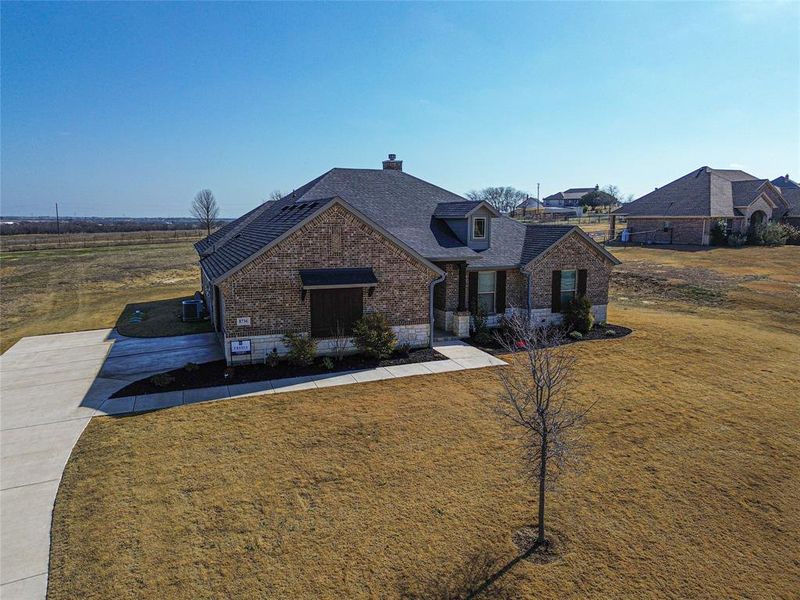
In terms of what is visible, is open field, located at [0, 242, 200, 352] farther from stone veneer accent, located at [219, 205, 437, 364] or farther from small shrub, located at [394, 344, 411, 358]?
small shrub, located at [394, 344, 411, 358]

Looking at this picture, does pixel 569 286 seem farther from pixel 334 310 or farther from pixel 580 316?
pixel 334 310

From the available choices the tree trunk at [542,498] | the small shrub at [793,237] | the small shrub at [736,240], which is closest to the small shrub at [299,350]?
the tree trunk at [542,498]

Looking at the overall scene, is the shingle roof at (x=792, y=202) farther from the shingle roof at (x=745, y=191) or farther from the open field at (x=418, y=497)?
the open field at (x=418, y=497)

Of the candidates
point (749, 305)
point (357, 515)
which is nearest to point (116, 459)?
point (357, 515)

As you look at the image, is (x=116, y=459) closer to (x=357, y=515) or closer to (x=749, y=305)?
(x=357, y=515)

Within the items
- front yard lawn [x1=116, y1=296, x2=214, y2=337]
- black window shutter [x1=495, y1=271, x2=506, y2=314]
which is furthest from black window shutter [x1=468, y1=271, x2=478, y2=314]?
front yard lawn [x1=116, y1=296, x2=214, y2=337]

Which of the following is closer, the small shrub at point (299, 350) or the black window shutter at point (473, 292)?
the small shrub at point (299, 350)
